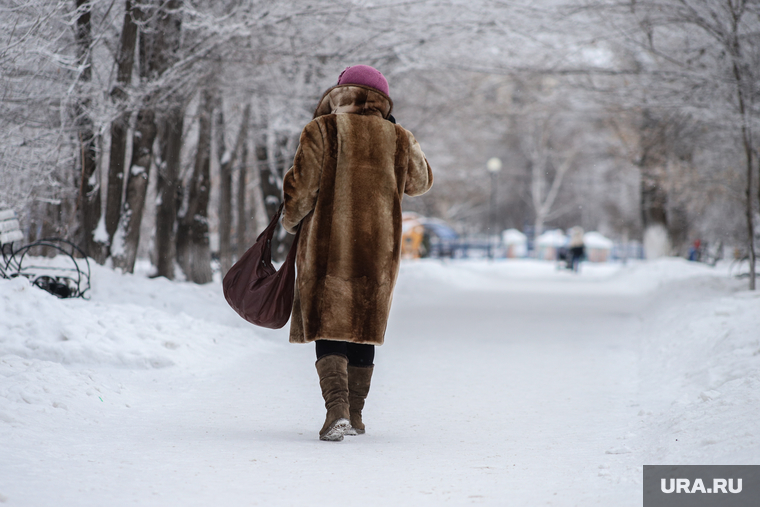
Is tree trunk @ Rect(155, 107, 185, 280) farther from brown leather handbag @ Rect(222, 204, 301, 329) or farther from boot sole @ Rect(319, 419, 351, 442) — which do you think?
boot sole @ Rect(319, 419, 351, 442)

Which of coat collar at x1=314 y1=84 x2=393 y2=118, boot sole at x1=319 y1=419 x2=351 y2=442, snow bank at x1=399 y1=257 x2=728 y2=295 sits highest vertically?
coat collar at x1=314 y1=84 x2=393 y2=118

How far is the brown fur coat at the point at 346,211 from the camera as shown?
4402 mm

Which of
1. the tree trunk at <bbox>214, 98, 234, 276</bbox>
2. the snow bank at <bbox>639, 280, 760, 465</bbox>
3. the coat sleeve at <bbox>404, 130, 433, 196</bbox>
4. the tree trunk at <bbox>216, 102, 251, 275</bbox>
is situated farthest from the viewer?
the tree trunk at <bbox>214, 98, 234, 276</bbox>

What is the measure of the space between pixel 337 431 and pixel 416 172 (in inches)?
57.4

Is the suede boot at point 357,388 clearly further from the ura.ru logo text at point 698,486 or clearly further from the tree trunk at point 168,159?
the tree trunk at point 168,159

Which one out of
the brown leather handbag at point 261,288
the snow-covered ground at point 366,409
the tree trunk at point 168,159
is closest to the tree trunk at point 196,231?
the tree trunk at point 168,159

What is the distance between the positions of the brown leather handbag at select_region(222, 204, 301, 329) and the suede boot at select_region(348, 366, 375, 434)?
48 cm

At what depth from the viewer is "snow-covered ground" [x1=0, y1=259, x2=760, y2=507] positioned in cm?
360

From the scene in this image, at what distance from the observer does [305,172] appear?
4371mm

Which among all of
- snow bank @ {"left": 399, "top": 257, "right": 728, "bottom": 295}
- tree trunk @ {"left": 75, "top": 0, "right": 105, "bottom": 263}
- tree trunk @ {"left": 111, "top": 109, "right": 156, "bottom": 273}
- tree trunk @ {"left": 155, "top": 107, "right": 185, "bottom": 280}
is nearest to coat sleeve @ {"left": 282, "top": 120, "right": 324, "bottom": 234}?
tree trunk @ {"left": 75, "top": 0, "right": 105, "bottom": 263}

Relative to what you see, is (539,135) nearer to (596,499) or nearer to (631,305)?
(631,305)

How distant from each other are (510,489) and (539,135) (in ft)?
159

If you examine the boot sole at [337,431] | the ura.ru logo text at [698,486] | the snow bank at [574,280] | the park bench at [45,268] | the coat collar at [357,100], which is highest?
the coat collar at [357,100]

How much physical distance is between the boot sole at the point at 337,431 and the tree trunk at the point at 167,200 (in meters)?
8.44
